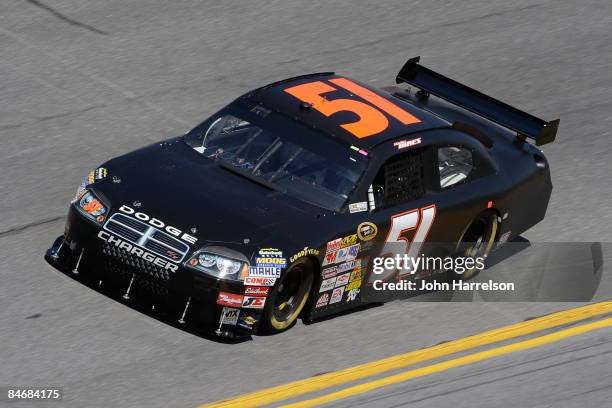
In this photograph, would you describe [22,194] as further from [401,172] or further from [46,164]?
[401,172]

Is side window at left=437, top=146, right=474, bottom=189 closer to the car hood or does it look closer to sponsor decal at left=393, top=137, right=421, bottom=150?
sponsor decal at left=393, top=137, right=421, bottom=150

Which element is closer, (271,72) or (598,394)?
(598,394)

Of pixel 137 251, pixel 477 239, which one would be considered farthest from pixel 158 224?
pixel 477 239

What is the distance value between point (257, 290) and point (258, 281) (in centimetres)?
7

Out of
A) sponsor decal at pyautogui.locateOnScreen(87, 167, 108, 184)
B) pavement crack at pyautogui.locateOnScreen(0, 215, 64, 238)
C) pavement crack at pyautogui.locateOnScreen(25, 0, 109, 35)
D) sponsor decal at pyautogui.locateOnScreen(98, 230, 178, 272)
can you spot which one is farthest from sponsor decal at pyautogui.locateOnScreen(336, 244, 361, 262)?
pavement crack at pyautogui.locateOnScreen(25, 0, 109, 35)

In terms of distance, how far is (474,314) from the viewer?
1113 centimetres

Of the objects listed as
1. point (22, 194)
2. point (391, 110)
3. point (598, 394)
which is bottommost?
point (22, 194)

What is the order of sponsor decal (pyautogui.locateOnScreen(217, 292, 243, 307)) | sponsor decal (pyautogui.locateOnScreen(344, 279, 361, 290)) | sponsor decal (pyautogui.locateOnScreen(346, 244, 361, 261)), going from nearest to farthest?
sponsor decal (pyautogui.locateOnScreen(217, 292, 243, 307)) → sponsor decal (pyautogui.locateOnScreen(346, 244, 361, 261)) → sponsor decal (pyautogui.locateOnScreen(344, 279, 361, 290))

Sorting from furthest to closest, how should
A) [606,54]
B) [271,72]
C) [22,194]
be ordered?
[606,54]
[271,72]
[22,194]

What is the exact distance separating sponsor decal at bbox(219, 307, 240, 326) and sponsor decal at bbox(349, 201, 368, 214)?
4.38 ft

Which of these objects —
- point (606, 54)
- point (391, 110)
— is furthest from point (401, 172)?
point (606, 54)

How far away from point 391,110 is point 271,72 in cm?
434

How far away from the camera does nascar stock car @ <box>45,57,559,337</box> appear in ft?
32.4

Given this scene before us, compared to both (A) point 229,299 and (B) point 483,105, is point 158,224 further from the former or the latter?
(B) point 483,105
